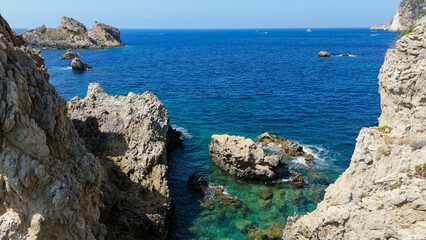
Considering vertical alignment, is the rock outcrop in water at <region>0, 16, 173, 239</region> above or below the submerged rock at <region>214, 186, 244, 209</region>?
above

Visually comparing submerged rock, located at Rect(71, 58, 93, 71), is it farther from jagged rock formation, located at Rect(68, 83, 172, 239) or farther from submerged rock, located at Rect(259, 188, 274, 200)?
submerged rock, located at Rect(259, 188, 274, 200)

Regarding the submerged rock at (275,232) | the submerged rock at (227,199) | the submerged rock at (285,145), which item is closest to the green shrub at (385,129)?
the submerged rock at (275,232)

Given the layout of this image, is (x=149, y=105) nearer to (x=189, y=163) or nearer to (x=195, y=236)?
(x=189, y=163)

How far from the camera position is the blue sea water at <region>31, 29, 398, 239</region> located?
3136cm

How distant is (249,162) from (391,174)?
20.1 metres

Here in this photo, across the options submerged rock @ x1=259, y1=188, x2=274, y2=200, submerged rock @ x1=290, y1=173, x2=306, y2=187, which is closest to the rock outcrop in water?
submerged rock @ x1=259, y1=188, x2=274, y2=200

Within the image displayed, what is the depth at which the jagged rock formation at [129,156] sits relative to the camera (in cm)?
2556

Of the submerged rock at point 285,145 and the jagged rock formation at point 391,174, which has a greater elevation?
the jagged rock formation at point 391,174

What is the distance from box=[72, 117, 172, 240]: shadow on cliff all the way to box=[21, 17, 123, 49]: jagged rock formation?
159m

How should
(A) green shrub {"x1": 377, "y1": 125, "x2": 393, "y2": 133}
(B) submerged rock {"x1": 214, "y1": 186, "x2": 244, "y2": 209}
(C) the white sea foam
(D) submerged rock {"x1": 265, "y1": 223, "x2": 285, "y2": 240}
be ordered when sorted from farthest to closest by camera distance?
(C) the white sea foam → (B) submerged rock {"x1": 214, "y1": 186, "x2": 244, "y2": 209} → (D) submerged rock {"x1": 265, "y1": 223, "x2": 285, "y2": 240} → (A) green shrub {"x1": 377, "y1": 125, "x2": 393, "y2": 133}

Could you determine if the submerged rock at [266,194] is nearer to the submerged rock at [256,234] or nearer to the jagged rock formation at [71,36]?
the submerged rock at [256,234]

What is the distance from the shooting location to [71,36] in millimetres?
179625

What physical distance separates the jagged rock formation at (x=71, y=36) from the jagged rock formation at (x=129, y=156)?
505 ft

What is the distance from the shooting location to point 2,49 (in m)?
16.9
